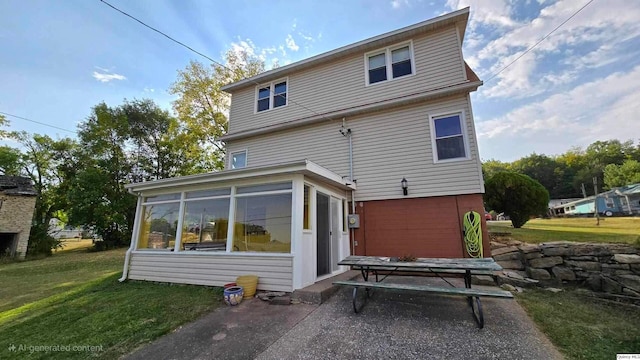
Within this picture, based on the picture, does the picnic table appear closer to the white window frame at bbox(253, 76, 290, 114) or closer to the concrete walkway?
the concrete walkway

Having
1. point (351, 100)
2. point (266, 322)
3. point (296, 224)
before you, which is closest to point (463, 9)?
point (351, 100)

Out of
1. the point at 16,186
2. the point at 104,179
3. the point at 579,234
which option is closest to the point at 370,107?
the point at 579,234

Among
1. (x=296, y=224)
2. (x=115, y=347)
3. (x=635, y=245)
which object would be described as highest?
(x=296, y=224)

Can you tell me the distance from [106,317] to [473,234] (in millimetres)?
7595

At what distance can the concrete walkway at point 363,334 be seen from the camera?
2861 millimetres

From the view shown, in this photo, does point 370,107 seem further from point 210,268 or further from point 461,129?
point 210,268

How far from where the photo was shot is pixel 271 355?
2.89m

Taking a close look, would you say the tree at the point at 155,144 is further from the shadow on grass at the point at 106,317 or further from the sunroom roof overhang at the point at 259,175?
the shadow on grass at the point at 106,317

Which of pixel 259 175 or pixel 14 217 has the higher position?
pixel 259 175

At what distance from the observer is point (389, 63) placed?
763cm

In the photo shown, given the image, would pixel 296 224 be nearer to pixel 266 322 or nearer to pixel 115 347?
pixel 266 322

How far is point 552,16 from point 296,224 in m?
7.61

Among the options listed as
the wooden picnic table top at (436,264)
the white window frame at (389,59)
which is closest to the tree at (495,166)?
the white window frame at (389,59)

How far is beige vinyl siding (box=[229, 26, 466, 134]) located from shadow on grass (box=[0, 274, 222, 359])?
238 inches
